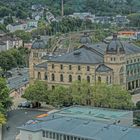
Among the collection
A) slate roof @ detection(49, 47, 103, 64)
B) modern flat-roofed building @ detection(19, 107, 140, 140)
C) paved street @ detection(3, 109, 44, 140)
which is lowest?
paved street @ detection(3, 109, 44, 140)

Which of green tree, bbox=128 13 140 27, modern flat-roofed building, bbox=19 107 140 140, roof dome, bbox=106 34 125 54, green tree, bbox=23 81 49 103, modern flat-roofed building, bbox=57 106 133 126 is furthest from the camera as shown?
green tree, bbox=128 13 140 27

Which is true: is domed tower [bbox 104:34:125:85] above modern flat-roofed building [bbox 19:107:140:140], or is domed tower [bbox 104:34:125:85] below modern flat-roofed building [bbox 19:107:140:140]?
above

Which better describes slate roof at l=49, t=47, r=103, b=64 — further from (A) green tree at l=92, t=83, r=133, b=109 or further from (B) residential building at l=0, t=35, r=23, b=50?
(B) residential building at l=0, t=35, r=23, b=50

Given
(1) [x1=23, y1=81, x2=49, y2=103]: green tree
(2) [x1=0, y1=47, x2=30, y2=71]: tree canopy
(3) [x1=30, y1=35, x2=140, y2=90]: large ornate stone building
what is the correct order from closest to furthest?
(1) [x1=23, y1=81, x2=49, y2=103]: green tree, (3) [x1=30, y1=35, x2=140, y2=90]: large ornate stone building, (2) [x1=0, y1=47, x2=30, y2=71]: tree canopy

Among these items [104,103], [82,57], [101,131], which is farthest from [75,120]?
[82,57]

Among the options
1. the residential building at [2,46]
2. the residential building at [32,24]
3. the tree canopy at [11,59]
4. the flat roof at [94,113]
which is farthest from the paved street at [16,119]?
the residential building at [32,24]

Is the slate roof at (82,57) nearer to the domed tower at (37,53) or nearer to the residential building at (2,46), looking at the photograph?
the domed tower at (37,53)

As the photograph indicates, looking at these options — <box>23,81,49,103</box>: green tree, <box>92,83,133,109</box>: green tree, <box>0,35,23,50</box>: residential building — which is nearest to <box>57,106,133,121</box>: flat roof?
<box>92,83,133,109</box>: green tree

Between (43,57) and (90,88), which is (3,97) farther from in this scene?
(43,57)
